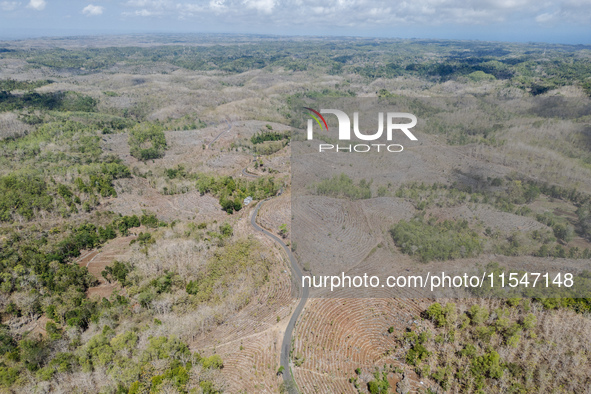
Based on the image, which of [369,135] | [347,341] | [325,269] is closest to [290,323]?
[347,341]

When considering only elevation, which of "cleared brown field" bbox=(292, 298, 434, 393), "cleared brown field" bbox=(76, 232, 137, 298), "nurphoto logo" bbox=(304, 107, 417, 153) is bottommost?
"cleared brown field" bbox=(76, 232, 137, 298)

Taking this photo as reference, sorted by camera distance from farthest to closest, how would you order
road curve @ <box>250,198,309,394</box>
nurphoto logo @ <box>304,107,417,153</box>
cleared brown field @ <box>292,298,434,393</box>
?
nurphoto logo @ <box>304,107,417,153</box>
cleared brown field @ <box>292,298,434,393</box>
road curve @ <box>250,198,309,394</box>

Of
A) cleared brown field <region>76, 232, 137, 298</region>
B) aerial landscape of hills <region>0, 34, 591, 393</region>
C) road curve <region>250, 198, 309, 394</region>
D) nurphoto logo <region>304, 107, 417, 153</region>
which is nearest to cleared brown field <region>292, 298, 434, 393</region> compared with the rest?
aerial landscape of hills <region>0, 34, 591, 393</region>

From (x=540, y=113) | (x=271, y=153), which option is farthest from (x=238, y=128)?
(x=540, y=113)

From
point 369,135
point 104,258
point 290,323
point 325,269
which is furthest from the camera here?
point 104,258

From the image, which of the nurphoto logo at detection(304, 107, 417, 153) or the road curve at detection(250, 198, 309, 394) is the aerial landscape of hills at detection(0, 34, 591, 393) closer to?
the road curve at detection(250, 198, 309, 394)

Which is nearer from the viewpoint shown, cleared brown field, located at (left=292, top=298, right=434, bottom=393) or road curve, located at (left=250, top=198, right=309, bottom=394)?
road curve, located at (left=250, top=198, right=309, bottom=394)

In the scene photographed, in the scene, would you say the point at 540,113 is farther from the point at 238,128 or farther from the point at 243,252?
the point at 238,128

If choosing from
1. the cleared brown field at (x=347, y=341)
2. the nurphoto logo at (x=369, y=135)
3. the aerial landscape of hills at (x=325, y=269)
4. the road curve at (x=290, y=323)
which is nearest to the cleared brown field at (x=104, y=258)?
the aerial landscape of hills at (x=325, y=269)

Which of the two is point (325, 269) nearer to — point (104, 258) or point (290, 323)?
point (290, 323)

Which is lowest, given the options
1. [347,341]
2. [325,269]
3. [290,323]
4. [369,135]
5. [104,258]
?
[104,258]

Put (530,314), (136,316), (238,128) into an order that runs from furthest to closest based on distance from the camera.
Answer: (238,128) < (136,316) < (530,314)
